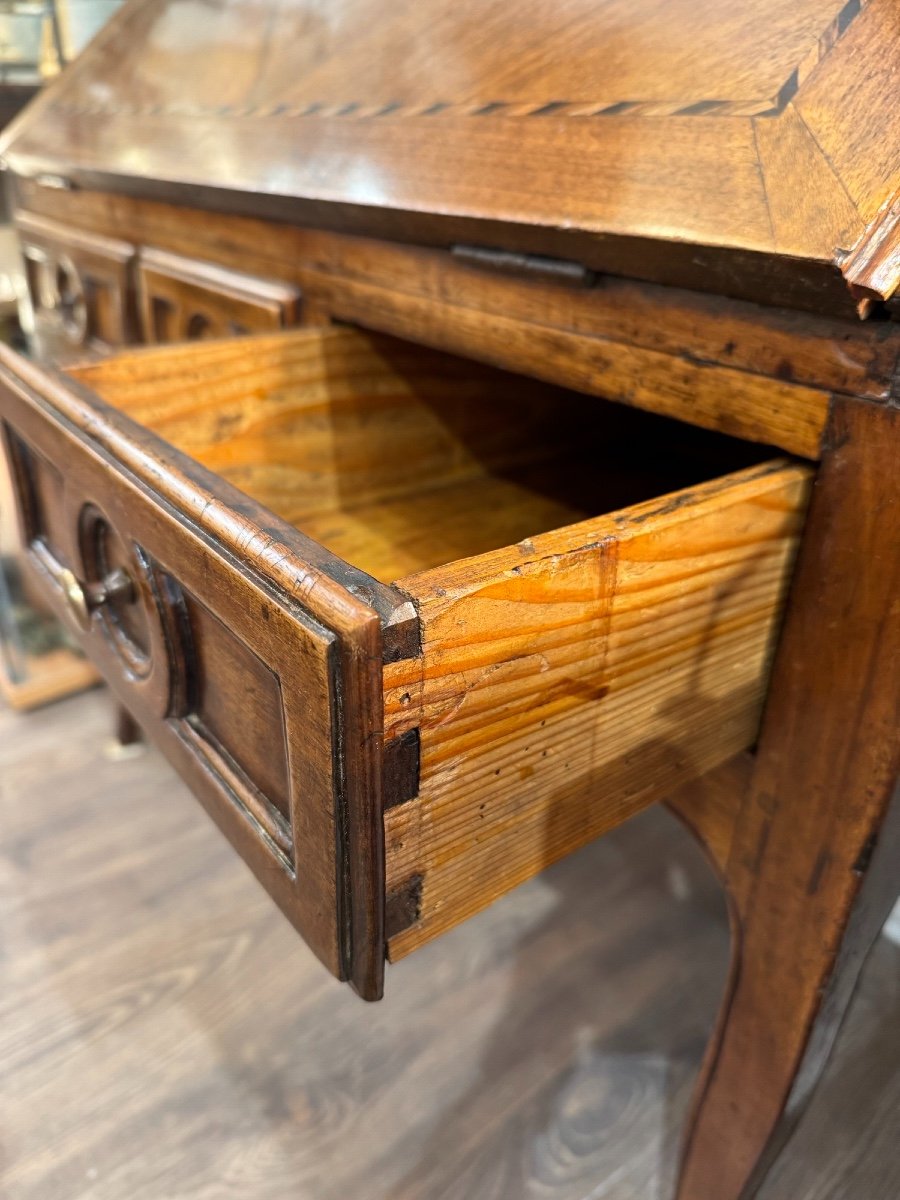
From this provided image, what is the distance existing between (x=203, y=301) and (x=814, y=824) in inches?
27.5

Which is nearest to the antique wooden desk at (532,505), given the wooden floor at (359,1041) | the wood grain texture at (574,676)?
the wood grain texture at (574,676)

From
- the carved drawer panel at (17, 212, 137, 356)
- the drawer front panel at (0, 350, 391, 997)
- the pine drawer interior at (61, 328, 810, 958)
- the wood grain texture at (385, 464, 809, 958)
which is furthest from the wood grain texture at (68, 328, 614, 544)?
the carved drawer panel at (17, 212, 137, 356)

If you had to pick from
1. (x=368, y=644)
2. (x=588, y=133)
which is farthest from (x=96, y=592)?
(x=588, y=133)

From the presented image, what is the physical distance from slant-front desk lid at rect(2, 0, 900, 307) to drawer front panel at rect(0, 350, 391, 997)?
0.25 meters

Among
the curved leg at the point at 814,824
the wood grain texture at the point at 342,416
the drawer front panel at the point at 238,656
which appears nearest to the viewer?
the drawer front panel at the point at 238,656

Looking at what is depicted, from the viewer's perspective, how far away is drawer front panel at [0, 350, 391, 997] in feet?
1.17

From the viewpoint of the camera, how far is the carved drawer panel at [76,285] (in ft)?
3.43

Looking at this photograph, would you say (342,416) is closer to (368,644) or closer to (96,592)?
(96,592)

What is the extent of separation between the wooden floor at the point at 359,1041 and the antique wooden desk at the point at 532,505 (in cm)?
16

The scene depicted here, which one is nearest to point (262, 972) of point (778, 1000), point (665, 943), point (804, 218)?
point (665, 943)

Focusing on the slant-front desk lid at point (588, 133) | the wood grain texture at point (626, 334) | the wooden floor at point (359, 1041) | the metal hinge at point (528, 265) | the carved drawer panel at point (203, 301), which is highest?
the slant-front desk lid at point (588, 133)

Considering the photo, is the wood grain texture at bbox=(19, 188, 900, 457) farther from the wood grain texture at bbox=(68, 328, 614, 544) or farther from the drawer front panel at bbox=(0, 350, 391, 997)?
the drawer front panel at bbox=(0, 350, 391, 997)

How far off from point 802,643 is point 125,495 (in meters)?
0.37

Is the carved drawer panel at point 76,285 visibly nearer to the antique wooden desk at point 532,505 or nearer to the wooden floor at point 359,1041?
the antique wooden desk at point 532,505
